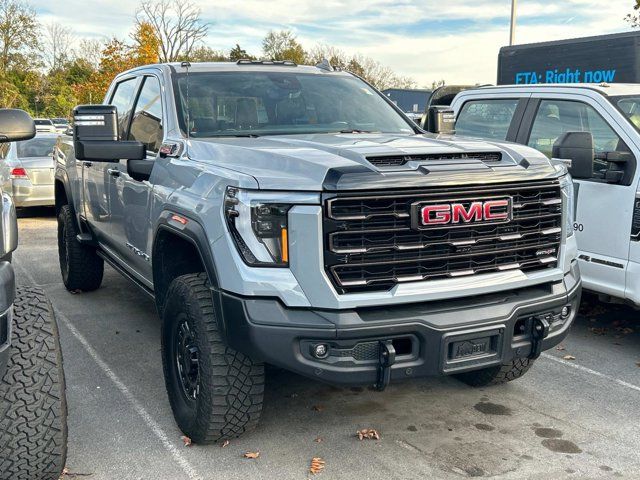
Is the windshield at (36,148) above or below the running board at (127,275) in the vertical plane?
above

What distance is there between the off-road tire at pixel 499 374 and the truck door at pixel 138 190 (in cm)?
221

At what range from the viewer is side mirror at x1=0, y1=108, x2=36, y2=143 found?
297 cm

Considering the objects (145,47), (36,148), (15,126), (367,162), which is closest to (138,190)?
(15,126)

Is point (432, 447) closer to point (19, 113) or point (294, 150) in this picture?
point (294, 150)

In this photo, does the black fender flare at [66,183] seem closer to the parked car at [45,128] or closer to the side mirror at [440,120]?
the side mirror at [440,120]

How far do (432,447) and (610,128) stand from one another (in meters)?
2.91

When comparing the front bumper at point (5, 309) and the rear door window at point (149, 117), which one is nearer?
the front bumper at point (5, 309)

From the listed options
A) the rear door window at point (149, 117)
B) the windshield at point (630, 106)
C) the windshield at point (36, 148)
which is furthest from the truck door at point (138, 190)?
the windshield at point (36, 148)

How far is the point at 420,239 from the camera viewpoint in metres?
3.19

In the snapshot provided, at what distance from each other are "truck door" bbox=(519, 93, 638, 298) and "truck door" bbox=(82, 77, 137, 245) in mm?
3475

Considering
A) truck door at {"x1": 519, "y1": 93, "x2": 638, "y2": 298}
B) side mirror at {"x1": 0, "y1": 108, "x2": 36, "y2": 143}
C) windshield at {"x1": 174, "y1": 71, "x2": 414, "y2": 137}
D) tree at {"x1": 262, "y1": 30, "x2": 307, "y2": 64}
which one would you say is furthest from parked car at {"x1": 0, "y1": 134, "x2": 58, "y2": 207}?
tree at {"x1": 262, "y1": 30, "x2": 307, "y2": 64}

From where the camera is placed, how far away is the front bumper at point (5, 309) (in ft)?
8.47

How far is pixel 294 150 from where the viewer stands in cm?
342

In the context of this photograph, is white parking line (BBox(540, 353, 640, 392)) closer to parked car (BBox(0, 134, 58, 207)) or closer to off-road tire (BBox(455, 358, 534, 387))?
off-road tire (BBox(455, 358, 534, 387))
